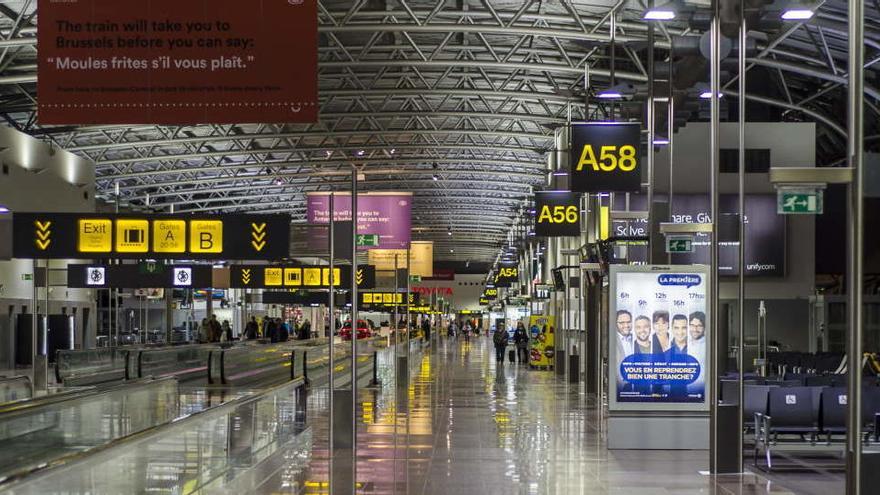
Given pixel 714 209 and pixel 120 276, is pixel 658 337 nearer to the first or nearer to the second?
pixel 714 209

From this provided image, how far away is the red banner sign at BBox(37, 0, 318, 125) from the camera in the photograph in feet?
38.8

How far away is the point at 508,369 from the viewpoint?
43.2 m

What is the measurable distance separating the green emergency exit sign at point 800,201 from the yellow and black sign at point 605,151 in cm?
925

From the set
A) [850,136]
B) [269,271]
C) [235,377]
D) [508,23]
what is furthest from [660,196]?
[850,136]

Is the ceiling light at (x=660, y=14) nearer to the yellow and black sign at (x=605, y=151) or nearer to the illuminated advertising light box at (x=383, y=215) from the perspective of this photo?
the yellow and black sign at (x=605, y=151)

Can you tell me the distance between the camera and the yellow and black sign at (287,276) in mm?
37250

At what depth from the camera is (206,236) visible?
2064 centimetres

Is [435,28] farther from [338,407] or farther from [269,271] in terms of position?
[338,407]

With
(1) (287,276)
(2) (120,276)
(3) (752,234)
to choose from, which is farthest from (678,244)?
(1) (287,276)

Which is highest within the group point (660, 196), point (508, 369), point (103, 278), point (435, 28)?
point (435, 28)

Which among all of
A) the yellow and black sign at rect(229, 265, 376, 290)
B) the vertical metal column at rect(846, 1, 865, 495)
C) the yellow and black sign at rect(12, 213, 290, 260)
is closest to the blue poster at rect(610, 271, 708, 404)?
the yellow and black sign at rect(12, 213, 290, 260)

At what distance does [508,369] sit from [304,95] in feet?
105

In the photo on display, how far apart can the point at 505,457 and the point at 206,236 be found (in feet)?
24.8

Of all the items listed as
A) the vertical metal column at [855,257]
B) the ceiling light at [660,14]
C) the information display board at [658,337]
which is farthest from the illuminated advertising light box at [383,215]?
the vertical metal column at [855,257]
